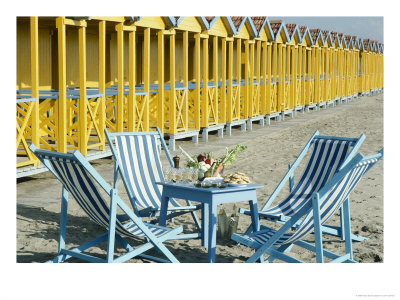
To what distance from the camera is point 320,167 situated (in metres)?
5.75

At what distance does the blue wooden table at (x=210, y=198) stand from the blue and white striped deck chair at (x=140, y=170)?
0.23 m

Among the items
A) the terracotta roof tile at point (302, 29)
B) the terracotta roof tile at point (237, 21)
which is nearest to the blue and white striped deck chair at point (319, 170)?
the terracotta roof tile at point (237, 21)

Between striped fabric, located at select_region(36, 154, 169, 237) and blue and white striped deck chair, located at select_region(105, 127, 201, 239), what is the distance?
3.16ft

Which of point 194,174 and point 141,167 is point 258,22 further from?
point 194,174

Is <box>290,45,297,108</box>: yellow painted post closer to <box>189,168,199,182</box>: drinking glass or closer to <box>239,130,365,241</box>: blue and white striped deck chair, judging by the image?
<box>239,130,365,241</box>: blue and white striped deck chair

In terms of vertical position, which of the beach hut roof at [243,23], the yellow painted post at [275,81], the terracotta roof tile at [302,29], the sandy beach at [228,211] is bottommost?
the sandy beach at [228,211]

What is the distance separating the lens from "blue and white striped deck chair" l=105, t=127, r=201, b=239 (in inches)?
219

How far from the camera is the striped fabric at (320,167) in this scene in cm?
564

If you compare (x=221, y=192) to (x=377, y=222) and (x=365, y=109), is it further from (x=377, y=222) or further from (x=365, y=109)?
(x=365, y=109)

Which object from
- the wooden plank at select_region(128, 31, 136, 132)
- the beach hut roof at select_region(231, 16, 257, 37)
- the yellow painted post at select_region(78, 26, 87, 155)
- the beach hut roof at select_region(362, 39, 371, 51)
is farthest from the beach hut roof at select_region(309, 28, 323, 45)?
the yellow painted post at select_region(78, 26, 87, 155)

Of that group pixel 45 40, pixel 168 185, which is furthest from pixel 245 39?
pixel 168 185

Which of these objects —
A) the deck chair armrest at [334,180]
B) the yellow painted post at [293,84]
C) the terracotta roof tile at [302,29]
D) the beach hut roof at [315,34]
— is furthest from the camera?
the beach hut roof at [315,34]

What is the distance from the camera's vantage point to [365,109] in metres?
23.5

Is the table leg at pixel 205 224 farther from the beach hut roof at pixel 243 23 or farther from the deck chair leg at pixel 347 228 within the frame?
the beach hut roof at pixel 243 23
